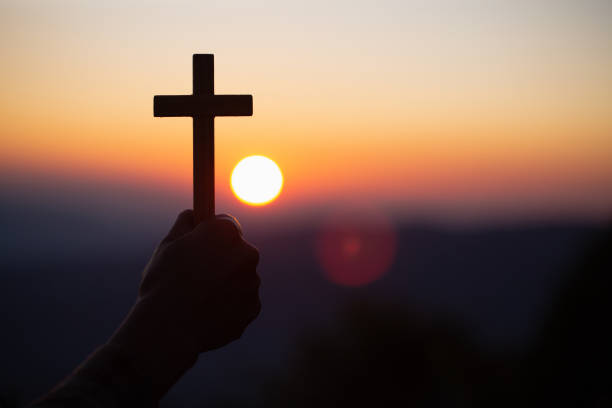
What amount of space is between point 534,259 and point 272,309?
3682 inches

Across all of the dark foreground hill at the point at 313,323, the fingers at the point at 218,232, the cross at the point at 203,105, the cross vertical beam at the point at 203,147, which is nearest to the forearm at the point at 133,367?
the fingers at the point at 218,232

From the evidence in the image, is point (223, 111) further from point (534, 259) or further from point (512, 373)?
point (534, 259)

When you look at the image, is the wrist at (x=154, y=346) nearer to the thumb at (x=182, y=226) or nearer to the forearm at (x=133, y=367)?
the forearm at (x=133, y=367)

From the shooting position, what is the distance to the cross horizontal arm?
4070 mm

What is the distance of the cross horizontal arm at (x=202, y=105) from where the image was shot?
160 inches

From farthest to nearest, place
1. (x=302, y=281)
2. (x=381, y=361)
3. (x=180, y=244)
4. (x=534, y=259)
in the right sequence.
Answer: (x=534, y=259)
(x=302, y=281)
(x=381, y=361)
(x=180, y=244)

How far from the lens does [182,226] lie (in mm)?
3645

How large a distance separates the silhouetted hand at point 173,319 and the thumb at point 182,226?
15 mm

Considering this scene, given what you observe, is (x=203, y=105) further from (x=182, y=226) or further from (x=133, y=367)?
(x=133, y=367)

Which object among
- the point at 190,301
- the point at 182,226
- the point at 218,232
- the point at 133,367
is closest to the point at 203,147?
the point at 182,226

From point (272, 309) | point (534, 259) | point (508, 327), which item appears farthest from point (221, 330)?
point (534, 259)

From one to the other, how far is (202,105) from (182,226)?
977 millimetres

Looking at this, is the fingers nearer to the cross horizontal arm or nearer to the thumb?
the thumb

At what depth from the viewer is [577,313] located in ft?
121
